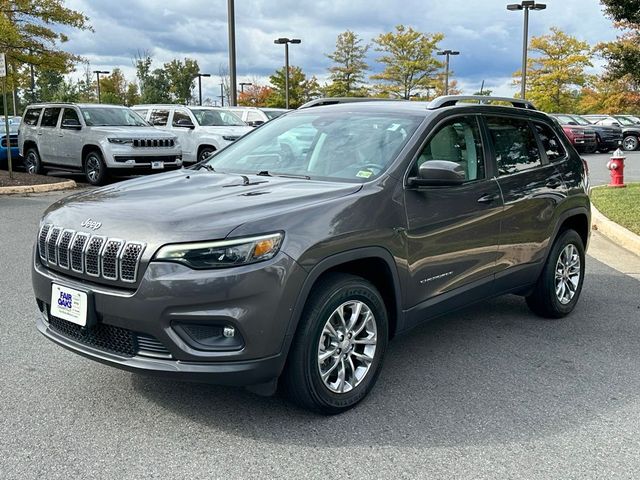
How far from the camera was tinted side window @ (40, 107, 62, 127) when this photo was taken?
52.5 ft

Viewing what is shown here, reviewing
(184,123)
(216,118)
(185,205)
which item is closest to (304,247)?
(185,205)

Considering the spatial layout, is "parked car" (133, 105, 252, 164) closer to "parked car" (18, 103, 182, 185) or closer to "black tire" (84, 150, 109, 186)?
"parked car" (18, 103, 182, 185)

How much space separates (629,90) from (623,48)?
137ft

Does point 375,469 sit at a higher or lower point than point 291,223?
lower

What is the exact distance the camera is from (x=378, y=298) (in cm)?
370

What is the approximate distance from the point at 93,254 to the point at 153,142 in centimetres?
1216

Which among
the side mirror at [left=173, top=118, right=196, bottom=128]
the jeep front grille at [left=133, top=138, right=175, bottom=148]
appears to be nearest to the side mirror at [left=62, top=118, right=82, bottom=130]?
the jeep front grille at [left=133, top=138, right=175, bottom=148]

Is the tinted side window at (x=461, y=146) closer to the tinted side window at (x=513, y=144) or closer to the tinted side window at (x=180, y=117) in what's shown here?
the tinted side window at (x=513, y=144)

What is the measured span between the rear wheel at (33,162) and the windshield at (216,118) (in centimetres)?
405

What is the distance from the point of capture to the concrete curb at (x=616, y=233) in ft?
27.3

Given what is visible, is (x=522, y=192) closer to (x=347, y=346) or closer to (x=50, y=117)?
(x=347, y=346)

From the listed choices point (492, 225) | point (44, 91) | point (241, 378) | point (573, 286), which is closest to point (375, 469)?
point (241, 378)

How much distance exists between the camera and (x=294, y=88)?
5394 centimetres

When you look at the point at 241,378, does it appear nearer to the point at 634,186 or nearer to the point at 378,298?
the point at 378,298
